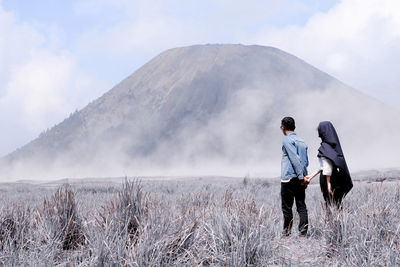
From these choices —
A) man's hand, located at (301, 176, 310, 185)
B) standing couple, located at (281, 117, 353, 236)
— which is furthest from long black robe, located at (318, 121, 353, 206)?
man's hand, located at (301, 176, 310, 185)

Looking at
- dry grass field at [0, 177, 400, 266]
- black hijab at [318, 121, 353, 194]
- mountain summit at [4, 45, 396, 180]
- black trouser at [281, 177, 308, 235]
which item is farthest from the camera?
mountain summit at [4, 45, 396, 180]

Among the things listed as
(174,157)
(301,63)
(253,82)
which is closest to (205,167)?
(174,157)

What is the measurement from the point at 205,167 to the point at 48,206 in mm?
73822

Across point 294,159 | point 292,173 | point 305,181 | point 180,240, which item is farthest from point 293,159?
point 180,240

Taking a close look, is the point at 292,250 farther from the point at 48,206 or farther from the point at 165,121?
the point at 165,121

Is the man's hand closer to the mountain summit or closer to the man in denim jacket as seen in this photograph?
→ the man in denim jacket

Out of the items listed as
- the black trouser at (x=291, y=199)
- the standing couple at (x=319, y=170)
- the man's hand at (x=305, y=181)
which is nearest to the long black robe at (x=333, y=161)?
the standing couple at (x=319, y=170)

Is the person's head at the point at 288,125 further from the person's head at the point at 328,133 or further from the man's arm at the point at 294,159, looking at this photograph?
the person's head at the point at 328,133

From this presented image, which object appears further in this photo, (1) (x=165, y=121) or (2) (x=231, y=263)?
(1) (x=165, y=121)

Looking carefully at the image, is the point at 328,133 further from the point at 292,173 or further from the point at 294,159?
the point at 292,173

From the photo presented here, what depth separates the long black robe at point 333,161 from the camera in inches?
197

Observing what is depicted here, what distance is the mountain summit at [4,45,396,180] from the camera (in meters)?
83.4

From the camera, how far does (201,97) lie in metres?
93.8

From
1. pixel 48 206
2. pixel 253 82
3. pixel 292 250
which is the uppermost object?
pixel 253 82
